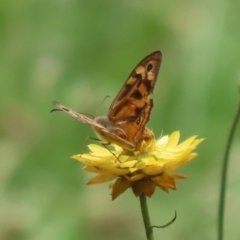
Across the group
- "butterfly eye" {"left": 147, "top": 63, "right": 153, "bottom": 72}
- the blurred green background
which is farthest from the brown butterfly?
the blurred green background

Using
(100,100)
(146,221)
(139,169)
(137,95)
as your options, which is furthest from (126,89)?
(100,100)

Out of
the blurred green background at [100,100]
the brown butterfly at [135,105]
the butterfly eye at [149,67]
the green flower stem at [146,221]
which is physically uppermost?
the butterfly eye at [149,67]

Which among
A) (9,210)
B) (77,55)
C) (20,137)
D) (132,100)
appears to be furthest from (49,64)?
(132,100)

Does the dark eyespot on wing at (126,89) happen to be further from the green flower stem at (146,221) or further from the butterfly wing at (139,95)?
the green flower stem at (146,221)

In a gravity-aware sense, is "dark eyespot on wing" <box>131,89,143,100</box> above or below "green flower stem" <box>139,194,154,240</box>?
above

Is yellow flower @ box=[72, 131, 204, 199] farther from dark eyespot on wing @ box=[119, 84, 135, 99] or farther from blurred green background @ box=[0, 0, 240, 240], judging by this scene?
blurred green background @ box=[0, 0, 240, 240]

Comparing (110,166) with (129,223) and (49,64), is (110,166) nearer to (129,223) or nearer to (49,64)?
(129,223)

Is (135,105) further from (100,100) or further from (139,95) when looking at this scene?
(100,100)

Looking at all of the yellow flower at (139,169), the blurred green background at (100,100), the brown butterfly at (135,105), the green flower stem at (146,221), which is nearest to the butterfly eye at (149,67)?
the brown butterfly at (135,105)
